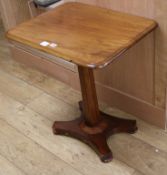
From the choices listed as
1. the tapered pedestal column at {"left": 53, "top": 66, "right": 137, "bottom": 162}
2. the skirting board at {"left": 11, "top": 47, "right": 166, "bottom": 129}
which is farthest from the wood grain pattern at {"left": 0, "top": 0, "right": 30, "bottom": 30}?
the tapered pedestal column at {"left": 53, "top": 66, "right": 137, "bottom": 162}

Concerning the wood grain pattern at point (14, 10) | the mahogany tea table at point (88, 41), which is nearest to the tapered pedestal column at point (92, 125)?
the mahogany tea table at point (88, 41)

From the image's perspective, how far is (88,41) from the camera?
1204 mm

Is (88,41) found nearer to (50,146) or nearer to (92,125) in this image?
(92,125)

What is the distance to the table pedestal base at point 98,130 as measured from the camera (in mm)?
1548

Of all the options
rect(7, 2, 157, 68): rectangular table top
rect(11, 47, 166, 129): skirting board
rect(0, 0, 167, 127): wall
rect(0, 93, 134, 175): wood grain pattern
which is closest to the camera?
rect(7, 2, 157, 68): rectangular table top

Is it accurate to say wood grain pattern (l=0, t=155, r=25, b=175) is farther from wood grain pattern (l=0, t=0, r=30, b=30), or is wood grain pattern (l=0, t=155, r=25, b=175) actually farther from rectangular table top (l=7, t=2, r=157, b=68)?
wood grain pattern (l=0, t=0, r=30, b=30)

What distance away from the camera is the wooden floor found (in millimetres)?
1519

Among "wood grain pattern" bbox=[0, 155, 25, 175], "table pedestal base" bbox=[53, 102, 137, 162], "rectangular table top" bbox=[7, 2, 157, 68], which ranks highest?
"rectangular table top" bbox=[7, 2, 157, 68]

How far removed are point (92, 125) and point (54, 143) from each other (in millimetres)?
237

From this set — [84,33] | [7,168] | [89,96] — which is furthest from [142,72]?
[7,168]

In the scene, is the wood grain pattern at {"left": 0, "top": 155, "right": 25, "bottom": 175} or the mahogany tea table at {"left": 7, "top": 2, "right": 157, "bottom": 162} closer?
the mahogany tea table at {"left": 7, "top": 2, "right": 157, "bottom": 162}

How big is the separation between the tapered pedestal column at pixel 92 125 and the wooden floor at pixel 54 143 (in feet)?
0.15

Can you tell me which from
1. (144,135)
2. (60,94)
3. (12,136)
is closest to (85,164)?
(144,135)

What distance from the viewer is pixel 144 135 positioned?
1.65m
